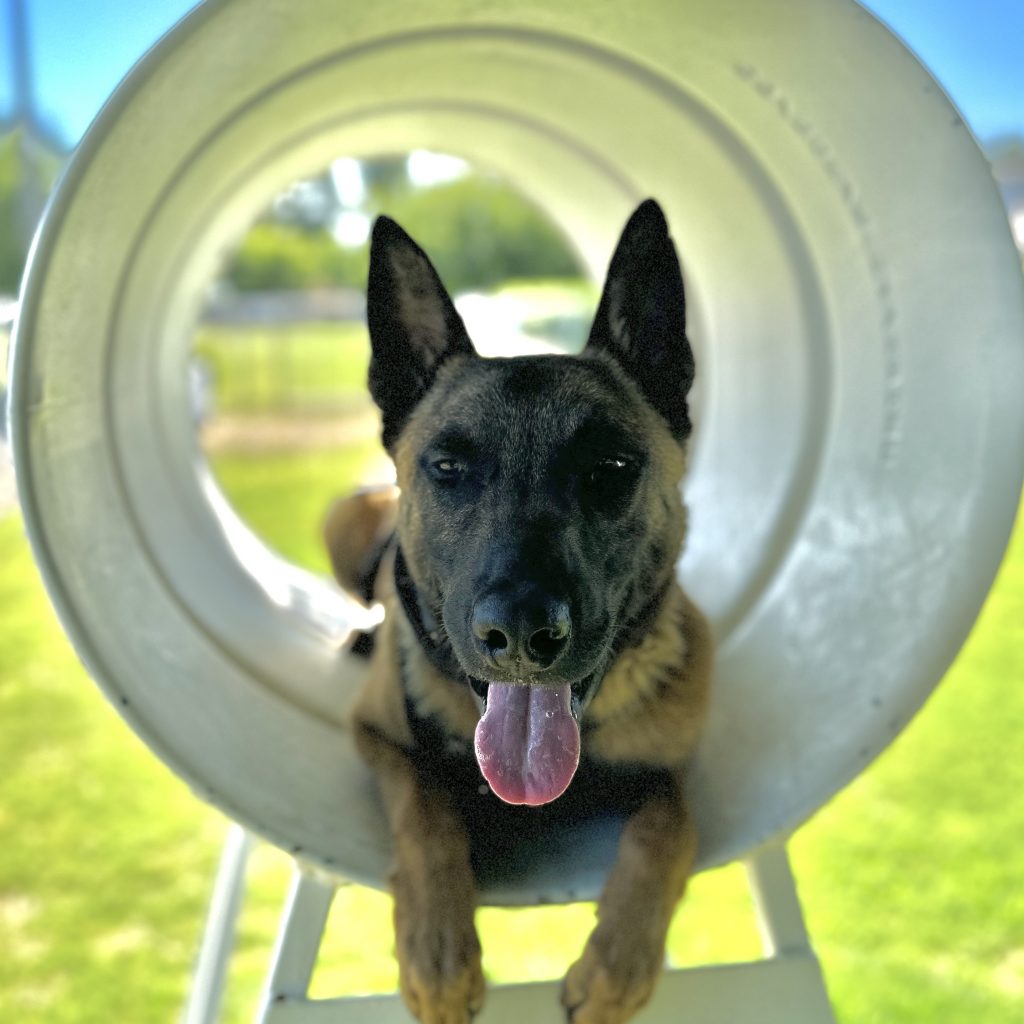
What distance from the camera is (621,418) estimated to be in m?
1.80

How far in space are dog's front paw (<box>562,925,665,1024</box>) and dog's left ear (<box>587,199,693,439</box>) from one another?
857 millimetres

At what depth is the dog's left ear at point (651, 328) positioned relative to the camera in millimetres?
1855

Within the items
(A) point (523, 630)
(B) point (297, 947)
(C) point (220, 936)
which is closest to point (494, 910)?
(C) point (220, 936)

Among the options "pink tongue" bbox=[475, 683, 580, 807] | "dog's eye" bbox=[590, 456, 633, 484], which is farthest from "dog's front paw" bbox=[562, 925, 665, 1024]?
"dog's eye" bbox=[590, 456, 633, 484]

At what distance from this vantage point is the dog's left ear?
1855 millimetres

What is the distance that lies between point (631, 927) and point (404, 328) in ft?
3.44

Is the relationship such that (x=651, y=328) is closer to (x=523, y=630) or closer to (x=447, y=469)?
(x=447, y=469)

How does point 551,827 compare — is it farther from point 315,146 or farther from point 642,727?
point 315,146

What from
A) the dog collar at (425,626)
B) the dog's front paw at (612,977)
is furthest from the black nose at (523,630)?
the dog's front paw at (612,977)

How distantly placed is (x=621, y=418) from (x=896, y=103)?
0.67m

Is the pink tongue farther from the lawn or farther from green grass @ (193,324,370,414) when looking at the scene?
green grass @ (193,324,370,414)

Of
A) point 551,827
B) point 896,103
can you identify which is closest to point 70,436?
point 551,827

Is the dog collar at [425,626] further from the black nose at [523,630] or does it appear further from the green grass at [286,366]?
the green grass at [286,366]

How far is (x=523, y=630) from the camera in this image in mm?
1460
